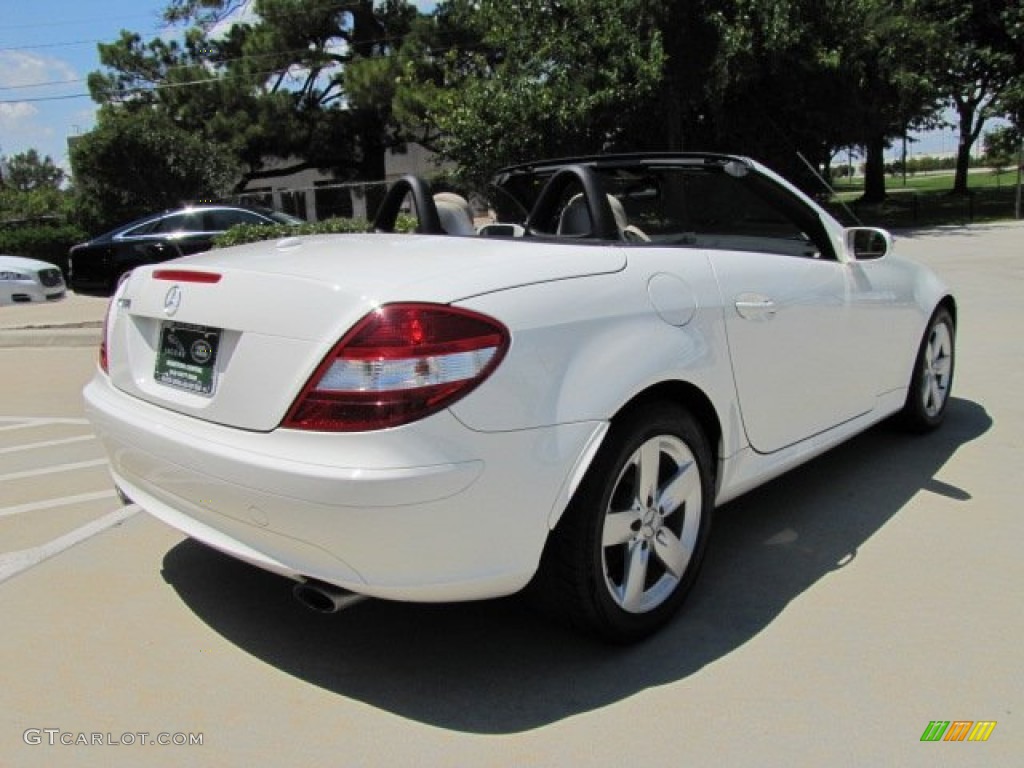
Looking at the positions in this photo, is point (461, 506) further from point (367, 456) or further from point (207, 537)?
point (207, 537)

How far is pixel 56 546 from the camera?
4.01 metres

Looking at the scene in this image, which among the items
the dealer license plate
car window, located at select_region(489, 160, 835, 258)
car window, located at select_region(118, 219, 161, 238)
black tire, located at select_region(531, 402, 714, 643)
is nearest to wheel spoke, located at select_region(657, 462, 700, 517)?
black tire, located at select_region(531, 402, 714, 643)

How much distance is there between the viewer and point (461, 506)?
7.96 ft

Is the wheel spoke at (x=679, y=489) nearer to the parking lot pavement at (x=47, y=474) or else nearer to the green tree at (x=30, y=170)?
the parking lot pavement at (x=47, y=474)

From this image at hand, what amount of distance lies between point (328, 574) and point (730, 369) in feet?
5.25

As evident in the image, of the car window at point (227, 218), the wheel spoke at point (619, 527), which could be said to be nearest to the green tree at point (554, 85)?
the car window at point (227, 218)

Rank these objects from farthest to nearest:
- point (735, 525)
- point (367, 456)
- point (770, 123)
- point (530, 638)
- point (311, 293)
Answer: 1. point (770, 123)
2. point (735, 525)
3. point (530, 638)
4. point (311, 293)
5. point (367, 456)

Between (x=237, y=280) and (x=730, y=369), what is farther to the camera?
(x=730, y=369)

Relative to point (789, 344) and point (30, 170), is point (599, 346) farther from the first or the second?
point (30, 170)

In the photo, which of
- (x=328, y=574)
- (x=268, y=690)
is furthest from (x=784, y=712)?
(x=268, y=690)

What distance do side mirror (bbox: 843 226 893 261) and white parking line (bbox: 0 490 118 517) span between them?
3920 mm

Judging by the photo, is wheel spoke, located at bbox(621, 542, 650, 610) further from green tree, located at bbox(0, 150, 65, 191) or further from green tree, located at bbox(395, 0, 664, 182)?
green tree, located at bbox(0, 150, 65, 191)

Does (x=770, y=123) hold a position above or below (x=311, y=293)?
above

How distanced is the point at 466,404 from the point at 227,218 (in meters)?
13.0
